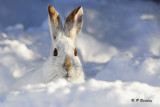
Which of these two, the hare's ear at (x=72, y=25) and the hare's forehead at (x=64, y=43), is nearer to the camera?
the hare's forehead at (x=64, y=43)

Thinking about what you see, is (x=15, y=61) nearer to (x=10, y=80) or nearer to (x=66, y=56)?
(x=10, y=80)

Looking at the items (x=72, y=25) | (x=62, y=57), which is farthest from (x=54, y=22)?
(x=62, y=57)

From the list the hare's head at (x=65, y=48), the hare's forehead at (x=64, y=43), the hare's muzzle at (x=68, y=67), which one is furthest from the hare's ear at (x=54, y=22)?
the hare's muzzle at (x=68, y=67)

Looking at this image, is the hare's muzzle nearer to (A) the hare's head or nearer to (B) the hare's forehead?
(A) the hare's head

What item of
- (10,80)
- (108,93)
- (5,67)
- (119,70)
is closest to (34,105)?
(108,93)

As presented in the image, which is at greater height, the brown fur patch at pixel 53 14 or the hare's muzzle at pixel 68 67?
the brown fur patch at pixel 53 14

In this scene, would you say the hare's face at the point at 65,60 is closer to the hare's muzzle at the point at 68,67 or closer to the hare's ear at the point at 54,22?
the hare's muzzle at the point at 68,67

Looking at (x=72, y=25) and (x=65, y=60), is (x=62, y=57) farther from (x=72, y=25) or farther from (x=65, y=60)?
(x=72, y=25)

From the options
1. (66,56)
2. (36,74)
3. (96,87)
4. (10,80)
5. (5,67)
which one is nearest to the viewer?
(96,87)
